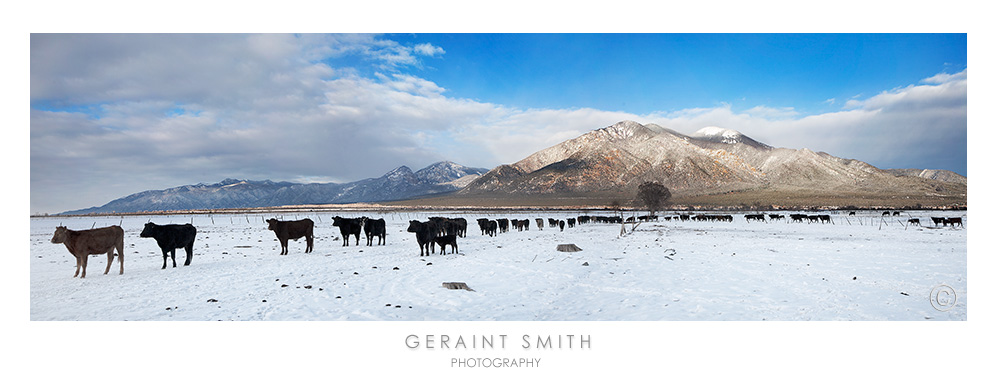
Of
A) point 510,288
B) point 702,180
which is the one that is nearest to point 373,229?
point 510,288

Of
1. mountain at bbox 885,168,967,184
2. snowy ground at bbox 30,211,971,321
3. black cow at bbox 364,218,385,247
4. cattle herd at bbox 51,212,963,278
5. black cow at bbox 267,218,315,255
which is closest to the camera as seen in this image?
snowy ground at bbox 30,211,971,321

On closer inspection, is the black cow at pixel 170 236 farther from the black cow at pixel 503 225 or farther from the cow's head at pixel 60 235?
the black cow at pixel 503 225

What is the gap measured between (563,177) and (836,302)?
14677cm

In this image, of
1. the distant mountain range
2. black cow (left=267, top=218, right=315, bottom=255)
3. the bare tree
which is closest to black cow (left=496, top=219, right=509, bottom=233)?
black cow (left=267, top=218, right=315, bottom=255)

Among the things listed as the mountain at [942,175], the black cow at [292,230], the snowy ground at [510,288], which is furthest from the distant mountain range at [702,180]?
the black cow at [292,230]

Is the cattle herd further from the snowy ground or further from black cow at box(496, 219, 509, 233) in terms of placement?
black cow at box(496, 219, 509, 233)

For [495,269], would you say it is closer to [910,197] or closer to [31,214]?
[31,214]

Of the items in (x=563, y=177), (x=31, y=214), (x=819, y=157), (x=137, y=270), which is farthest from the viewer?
(x=563, y=177)

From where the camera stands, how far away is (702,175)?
433 feet

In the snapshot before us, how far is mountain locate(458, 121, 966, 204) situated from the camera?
333ft

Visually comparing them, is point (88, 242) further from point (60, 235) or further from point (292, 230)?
point (292, 230)

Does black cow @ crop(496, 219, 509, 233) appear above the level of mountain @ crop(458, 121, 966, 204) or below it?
below

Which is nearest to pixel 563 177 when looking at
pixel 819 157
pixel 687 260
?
pixel 819 157
